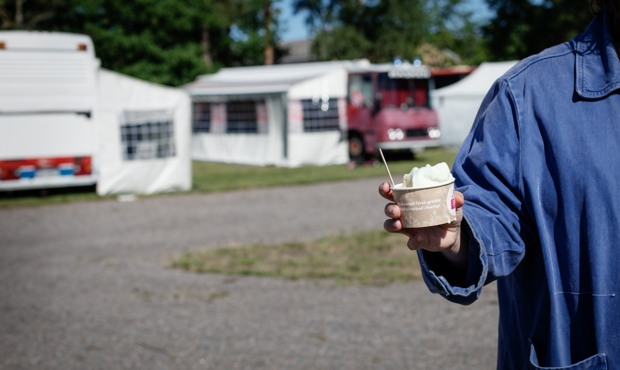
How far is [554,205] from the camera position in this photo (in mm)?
1849

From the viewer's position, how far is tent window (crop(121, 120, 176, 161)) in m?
16.7

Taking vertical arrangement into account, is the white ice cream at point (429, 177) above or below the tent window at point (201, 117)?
above

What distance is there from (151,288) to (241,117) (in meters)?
16.9

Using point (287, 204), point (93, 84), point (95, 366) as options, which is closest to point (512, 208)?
point (95, 366)

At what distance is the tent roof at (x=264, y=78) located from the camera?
23.7 m

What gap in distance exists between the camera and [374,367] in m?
5.34

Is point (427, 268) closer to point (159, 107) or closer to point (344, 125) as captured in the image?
point (159, 107)

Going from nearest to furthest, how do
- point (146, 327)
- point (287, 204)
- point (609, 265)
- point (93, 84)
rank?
point (609, 265) → point (146, 327) → point (287, 204) → point (93, 84)

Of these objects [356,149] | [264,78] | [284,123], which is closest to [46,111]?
[284,123]

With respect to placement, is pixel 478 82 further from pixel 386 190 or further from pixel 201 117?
pixel 386 190

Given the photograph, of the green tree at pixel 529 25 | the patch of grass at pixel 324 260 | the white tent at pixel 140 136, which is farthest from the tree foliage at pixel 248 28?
the patch of grass at pixel 324 260

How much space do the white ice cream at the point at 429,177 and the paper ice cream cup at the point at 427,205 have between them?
0.07 feet

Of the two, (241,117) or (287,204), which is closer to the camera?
(287,204)

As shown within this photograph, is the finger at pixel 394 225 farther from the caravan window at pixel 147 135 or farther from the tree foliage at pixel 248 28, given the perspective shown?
the tree foliage at pixel 248 28
